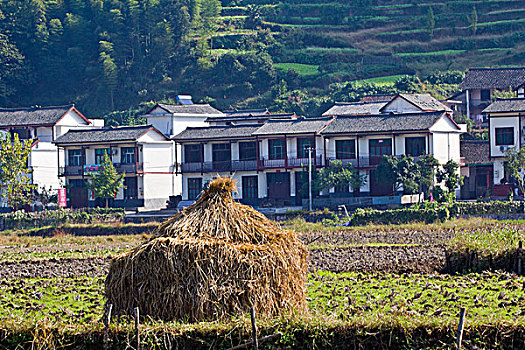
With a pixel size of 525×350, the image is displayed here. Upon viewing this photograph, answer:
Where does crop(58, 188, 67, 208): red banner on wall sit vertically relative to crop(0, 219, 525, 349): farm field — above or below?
above

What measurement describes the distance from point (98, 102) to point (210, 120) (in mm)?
40721

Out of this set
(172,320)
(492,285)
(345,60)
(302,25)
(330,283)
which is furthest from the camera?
(302,25)

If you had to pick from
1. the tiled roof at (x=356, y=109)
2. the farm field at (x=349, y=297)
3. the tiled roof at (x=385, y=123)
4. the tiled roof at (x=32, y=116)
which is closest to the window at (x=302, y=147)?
the tiled roof at (x=385, y=123)

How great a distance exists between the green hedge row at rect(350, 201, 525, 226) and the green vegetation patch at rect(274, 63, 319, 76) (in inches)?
2091

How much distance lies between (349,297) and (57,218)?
38.8 metres

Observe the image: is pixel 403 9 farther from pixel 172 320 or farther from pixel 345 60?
pixel 172 320

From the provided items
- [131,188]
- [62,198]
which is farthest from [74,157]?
[131,188]

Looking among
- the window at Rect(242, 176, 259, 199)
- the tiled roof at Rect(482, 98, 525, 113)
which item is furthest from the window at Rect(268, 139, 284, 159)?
the tiled roof at Rect(482, 98, 525, 113)

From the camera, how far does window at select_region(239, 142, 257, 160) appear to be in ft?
206

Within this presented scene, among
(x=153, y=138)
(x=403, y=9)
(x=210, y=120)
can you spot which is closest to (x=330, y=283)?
(x=153, y=138)

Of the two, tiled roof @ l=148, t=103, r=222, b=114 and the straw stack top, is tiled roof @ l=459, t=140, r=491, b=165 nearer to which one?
tiled roof @ l=148, t=103, r=222, b=114

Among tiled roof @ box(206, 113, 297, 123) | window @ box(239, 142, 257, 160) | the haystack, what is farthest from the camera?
tiled roof @ box(206, 113, 297, 123)

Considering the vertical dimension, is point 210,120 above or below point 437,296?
above

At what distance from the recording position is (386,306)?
61.5 ft
